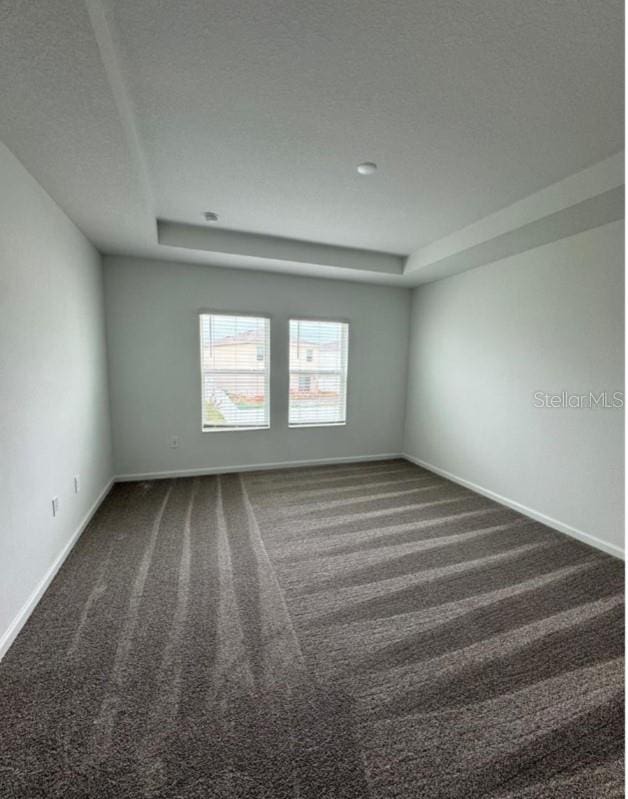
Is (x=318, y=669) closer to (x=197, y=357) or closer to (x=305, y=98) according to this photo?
(x=305, y=98)

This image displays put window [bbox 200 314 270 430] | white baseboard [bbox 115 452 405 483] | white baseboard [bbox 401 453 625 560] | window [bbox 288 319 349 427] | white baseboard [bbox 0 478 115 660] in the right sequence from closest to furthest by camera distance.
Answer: white baseboard [bbox 0 478 115 660]
white baseboard [bbox 401 453 625 560]
white baseboard [bbox 115 452 405 483]
window [bbox 200 314 270 430]
window [bbox 288 319 349 427]

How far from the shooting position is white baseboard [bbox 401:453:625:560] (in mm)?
2467

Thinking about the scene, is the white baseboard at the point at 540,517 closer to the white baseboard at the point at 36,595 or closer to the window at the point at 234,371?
the window at the point at 234,371

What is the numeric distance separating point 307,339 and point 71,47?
10.5 ft

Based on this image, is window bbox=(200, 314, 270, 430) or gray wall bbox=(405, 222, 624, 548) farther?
window bbox=(200, 314, 270, 430)

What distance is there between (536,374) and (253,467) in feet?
10.6

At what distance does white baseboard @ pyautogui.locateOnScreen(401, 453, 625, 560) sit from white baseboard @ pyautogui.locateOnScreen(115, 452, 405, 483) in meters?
0.82

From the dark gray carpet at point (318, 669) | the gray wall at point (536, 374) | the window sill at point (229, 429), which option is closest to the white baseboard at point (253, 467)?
the window sill at point (229, 429)

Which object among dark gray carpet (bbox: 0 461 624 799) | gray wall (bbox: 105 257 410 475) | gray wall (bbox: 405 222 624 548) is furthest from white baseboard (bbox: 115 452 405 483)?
dark gray carpet (bbox: 0 461 624 799)

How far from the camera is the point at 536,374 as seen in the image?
298cm

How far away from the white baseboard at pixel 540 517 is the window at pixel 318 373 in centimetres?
157

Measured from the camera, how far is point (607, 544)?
2463 millimetres

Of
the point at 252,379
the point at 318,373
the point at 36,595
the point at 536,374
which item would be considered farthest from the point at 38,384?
the point at 536,374

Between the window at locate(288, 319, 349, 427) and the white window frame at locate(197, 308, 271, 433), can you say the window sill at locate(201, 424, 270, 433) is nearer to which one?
the white window frame at locate(197, 308, 271, 433)
